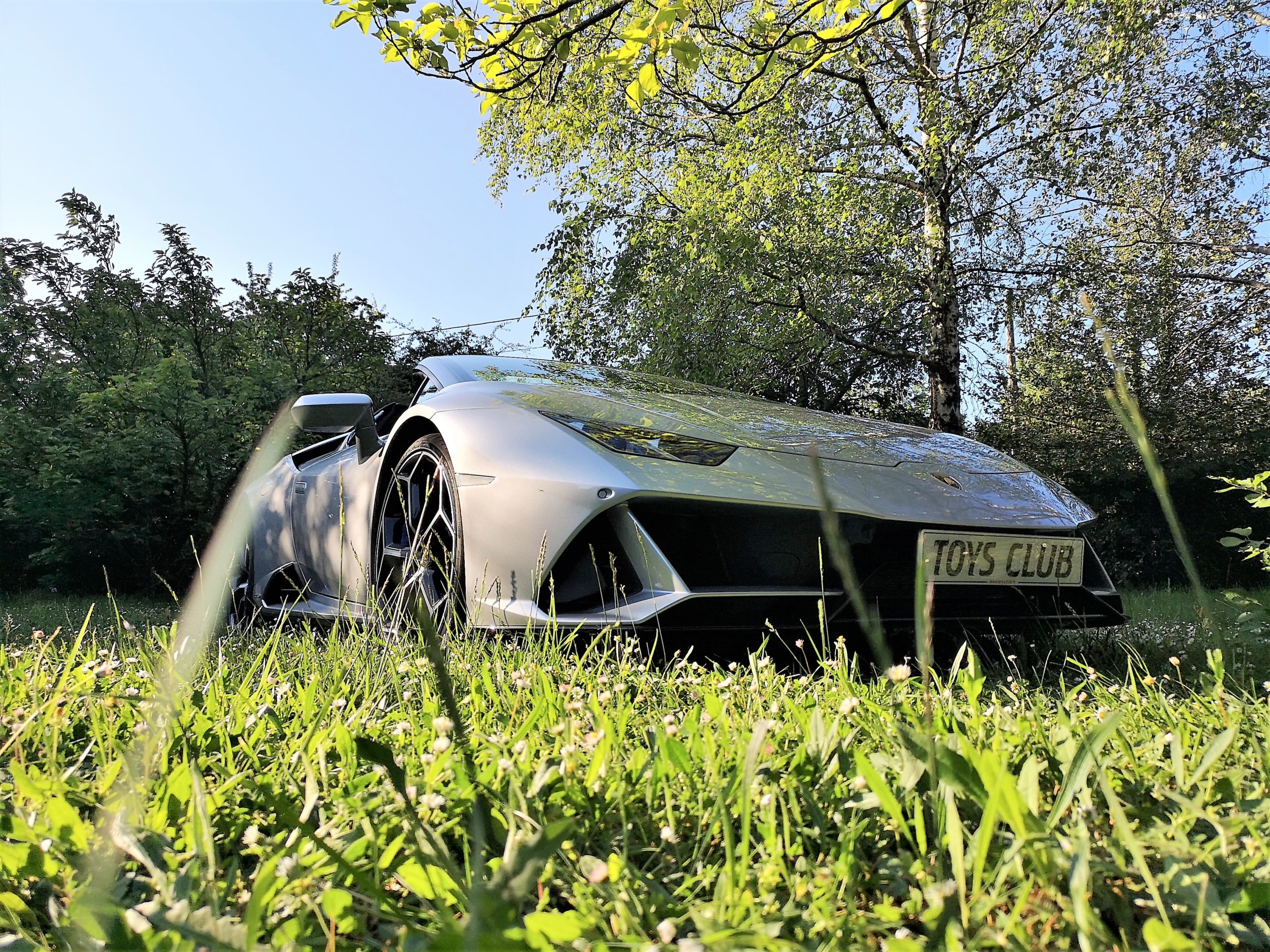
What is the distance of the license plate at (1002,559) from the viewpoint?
191cm

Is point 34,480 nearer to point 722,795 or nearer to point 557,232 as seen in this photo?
point 557,232

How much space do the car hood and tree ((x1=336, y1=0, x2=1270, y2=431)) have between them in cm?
333

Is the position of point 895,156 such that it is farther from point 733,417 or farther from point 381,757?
point 381,757

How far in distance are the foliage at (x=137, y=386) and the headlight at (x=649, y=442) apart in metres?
4.07

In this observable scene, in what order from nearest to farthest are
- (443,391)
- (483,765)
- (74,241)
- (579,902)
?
(579,902) → (483,765) → (443,391) → (74,241)

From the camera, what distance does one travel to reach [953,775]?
32.5 inches

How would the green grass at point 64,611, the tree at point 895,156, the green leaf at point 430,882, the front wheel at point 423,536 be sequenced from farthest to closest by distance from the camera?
1. the tree at point 895,156
2. the green grass at point 64,611
3. the front wheel at point 423,536
4. the green leaf at point 430,882

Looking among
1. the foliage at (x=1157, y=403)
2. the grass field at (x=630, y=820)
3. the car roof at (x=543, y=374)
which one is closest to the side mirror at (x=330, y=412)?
the car roof at (x=543, y=374)

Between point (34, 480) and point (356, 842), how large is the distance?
762cm

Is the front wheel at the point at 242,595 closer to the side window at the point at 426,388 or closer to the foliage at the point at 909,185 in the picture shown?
the side window at the point at 426,388

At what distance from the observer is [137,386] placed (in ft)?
22.2

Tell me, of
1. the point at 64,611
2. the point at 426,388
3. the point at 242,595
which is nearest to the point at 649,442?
the point at 426,388

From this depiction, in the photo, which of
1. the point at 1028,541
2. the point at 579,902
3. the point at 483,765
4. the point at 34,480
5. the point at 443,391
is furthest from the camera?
the point at 34,480

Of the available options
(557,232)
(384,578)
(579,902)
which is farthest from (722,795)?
(557,232)
